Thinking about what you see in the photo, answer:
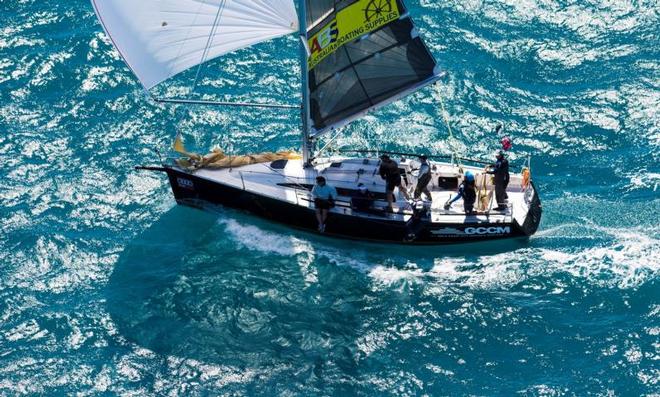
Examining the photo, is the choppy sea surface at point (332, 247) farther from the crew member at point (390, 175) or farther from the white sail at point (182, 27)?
the white sail at point (182, 27)

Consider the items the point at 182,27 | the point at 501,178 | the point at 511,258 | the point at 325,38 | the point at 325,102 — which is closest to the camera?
the point at 182,27

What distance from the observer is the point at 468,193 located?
2670 cm

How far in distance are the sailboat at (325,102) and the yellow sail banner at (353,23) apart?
0.03 m

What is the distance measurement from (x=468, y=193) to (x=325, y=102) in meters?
5.48

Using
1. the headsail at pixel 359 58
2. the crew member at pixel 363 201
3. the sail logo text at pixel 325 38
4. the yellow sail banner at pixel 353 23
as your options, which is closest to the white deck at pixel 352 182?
the crew member at pixel 363 201

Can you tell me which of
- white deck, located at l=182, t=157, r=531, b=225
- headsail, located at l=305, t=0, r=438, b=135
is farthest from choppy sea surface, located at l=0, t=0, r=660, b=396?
headsail, located at l=305, t=0, r=438, b=135

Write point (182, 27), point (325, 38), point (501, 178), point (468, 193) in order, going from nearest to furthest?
point (182, 27)
point (325, 38)
point (468, 193)
point (501, 178)

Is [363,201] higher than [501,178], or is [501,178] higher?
[501,178]

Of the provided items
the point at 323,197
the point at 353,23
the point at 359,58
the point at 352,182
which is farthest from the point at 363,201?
the point at 353,23

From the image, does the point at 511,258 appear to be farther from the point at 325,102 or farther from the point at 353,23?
the point at 353,23

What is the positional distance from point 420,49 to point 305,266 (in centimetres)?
777

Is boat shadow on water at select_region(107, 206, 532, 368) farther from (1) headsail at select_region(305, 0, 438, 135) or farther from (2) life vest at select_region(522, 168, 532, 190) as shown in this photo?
(1) headsail at select_region(305, 0, 438, 135)

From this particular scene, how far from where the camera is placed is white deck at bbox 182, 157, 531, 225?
27.1 m

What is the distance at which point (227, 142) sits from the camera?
32.5 metres
